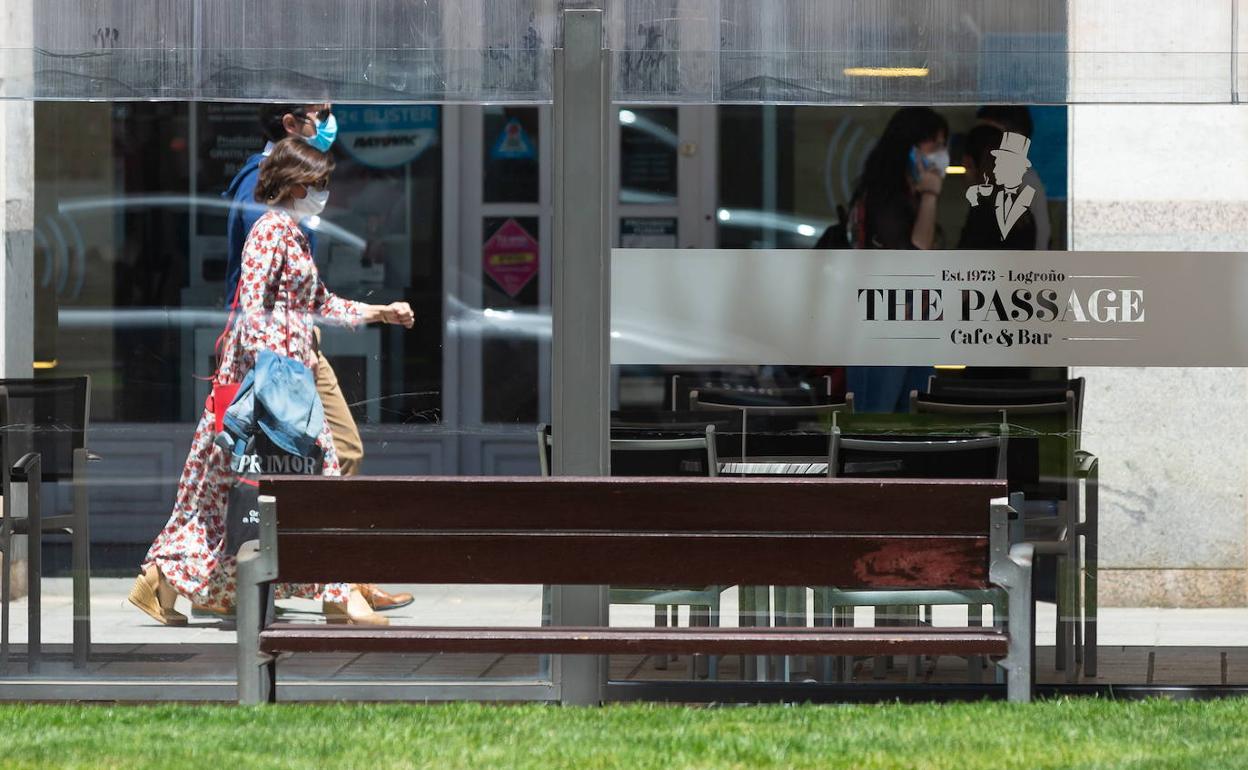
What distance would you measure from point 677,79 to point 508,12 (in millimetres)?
610

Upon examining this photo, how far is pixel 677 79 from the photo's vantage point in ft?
21.8

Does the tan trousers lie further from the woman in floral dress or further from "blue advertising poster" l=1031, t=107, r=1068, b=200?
"blue advertising poster" l=1031, t=107, r=1068, b=200

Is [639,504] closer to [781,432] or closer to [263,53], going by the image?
[781,432]

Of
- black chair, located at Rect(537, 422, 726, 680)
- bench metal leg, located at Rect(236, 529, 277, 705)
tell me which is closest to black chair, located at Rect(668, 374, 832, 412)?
black chair, located at Rect(537, 422, 726, 680)

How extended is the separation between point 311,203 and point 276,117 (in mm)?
311

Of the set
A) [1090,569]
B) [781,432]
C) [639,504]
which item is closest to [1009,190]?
[781,432]

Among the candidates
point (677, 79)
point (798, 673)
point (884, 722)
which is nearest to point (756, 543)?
point (884, 722)

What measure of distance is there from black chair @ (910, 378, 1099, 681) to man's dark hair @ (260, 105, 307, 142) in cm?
229

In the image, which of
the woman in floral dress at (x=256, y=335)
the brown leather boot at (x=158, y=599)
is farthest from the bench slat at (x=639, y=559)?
the brown leather boot at (x=158, y=599)

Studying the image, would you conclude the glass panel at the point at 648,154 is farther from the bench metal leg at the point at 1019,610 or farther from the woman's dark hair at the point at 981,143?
the bench metal leg at the point at 1019,610

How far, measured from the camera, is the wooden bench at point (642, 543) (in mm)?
5324

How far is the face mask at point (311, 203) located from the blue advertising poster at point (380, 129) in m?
0.17

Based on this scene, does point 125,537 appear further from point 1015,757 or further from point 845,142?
point 1015,757

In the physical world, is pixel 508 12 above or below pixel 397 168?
above
